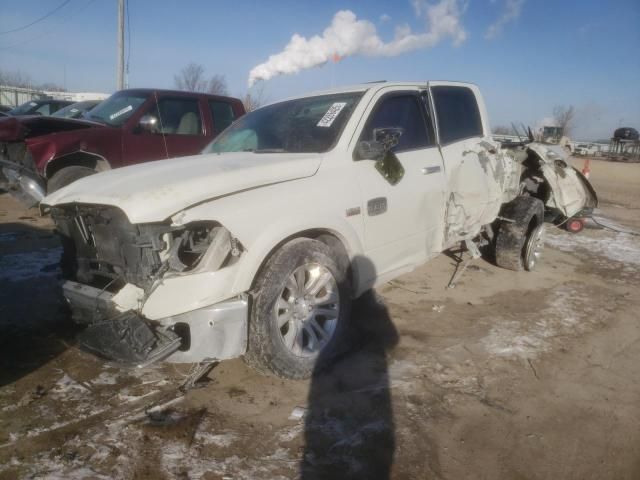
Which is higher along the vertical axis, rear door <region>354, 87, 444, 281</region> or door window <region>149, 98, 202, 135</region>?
door window <region>149, 98, 202, 135</region>

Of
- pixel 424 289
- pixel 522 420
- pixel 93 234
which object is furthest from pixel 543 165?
pixel 93 234

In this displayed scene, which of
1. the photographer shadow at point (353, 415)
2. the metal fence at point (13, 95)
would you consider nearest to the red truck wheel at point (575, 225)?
the photographer shadow at point (353, 415)

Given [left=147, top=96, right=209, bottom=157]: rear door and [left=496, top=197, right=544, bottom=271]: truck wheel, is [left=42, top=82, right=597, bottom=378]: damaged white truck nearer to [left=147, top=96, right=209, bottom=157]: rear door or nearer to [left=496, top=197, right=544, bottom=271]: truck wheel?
[left=496, top=197, right=544, bottom=271]: truck wheel

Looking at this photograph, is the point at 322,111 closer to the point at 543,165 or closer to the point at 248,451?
the point at 248,451

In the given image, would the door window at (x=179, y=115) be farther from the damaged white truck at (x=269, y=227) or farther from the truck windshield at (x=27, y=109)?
the truck windshield at (x=27, y=109)

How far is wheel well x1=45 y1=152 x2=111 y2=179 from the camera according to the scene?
6.17 metres

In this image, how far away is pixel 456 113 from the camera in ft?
15.1

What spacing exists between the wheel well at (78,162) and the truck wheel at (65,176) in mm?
101

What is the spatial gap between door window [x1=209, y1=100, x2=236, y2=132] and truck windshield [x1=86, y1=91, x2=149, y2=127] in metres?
1.08

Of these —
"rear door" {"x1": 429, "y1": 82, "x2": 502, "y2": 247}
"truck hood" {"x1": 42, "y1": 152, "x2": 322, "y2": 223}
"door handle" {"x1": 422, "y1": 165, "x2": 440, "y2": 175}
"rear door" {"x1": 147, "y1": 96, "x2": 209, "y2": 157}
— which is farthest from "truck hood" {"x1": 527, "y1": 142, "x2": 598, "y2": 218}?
"rear door" {"x1": 147, "y1": 96, "x2": 209, "y2": 157}

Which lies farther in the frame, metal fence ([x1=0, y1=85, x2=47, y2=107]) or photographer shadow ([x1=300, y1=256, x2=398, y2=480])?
metal fence ([x1=0, y1=85, x2=47, y2=107])

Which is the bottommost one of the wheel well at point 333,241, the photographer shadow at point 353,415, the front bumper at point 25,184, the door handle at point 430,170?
the photographer shadow at point 353,415

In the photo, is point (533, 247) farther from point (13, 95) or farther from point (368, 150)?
point (13, 95)

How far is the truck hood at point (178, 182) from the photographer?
2.43 metres
